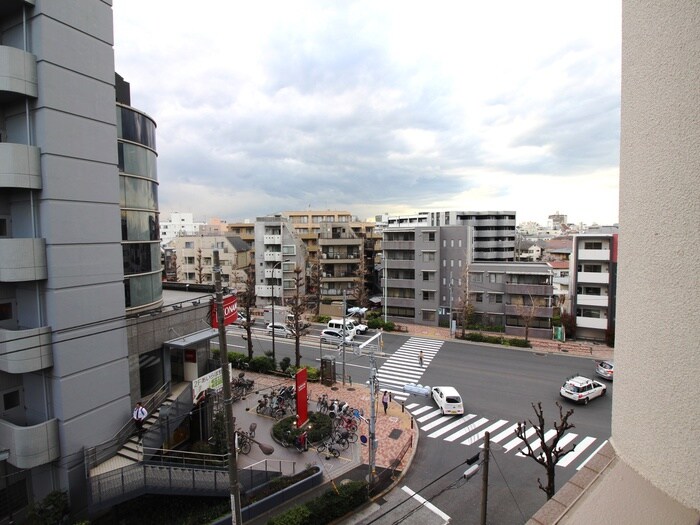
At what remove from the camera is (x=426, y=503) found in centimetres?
1361

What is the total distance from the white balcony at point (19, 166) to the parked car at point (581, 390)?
25403mm

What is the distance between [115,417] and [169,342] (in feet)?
10.5

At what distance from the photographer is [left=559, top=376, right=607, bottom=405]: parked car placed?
2170 centimetres

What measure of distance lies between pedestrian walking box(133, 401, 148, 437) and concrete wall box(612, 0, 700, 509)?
14103 mm

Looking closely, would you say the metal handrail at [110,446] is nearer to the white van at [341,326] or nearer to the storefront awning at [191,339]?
the storefront awning at [191,339]

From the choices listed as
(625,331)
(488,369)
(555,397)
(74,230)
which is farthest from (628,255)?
(488,369)

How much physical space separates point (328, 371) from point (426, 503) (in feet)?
41.3

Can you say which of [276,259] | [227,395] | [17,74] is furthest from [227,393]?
[276,259]

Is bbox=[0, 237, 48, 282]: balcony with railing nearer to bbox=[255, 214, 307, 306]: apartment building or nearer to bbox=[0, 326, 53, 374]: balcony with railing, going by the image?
bbox=[0, 326, 53, 374]: balcony with railing

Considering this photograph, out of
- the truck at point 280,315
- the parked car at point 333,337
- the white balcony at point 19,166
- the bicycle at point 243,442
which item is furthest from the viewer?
the truck at point 280,315

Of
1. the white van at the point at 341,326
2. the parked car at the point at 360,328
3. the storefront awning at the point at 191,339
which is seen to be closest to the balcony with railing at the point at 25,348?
the storefront awning at the point at 191,339

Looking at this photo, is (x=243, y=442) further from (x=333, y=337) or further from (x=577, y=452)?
(x=333, y=337)

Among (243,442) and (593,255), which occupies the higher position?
(593,255)

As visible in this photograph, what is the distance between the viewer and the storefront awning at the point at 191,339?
15.3m
